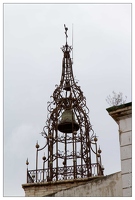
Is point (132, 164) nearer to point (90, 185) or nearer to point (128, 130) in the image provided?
point (128, 130)

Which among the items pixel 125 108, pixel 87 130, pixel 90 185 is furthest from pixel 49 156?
pixel 125 108

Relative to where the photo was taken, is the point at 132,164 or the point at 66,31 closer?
the point at 132,164

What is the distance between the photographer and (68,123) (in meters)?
23.0

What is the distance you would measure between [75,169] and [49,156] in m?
1.49

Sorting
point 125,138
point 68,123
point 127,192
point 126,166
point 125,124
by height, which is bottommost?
point 127,192

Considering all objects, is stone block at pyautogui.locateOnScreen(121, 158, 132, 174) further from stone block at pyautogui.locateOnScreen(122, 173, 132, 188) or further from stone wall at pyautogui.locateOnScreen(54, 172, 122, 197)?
stone wall at pyautogui.locateOnScreen(54, 172, 122, 197)

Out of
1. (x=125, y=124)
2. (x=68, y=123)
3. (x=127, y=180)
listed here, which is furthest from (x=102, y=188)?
(x=68, y=123)

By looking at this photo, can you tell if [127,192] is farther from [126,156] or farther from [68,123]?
[68,123]

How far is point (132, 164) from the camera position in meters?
→ 12.1

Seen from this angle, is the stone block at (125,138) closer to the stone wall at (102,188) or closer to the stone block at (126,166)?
the stone block at (126,166)

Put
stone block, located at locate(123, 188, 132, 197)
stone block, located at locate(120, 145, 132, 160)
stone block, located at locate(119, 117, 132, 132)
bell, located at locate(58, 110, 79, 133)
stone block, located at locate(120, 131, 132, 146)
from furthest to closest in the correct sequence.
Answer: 1. bell, located at locate(58, 110, 79, 133)
2. stone block, located at locate(119, 117, 132, 132)
3. stone block, located at locate(120, 131, 132, 146)
4. stone block, located at locate(120, 145, 132, 160)
5. stone block, located at locate(123, 188, 132, 197)

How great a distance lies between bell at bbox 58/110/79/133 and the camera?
2302cm

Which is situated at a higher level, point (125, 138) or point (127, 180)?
point (125, 138)

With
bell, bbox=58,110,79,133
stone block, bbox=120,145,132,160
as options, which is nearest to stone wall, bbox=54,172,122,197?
stone block, bbox=120,145,132,160
